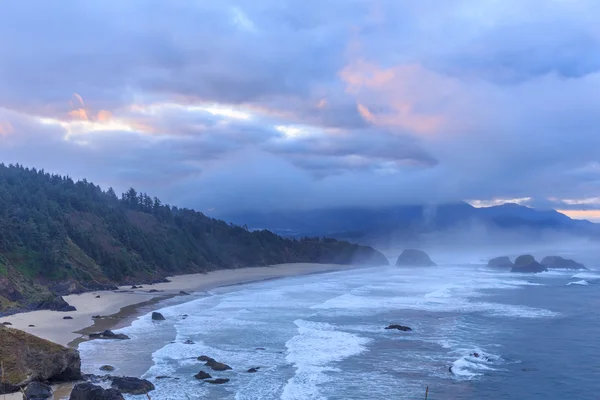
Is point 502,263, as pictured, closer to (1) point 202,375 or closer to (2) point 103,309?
(2) point 103,309

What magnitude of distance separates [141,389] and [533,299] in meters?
39.4

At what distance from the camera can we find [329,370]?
74.4 ft

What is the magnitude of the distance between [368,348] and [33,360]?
1521cm

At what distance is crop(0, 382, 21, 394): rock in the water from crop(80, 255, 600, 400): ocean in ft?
11.5

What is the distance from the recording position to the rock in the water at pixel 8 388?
16688 millimetres

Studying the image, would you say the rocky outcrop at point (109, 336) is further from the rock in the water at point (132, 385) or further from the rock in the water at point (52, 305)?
the rock in the water at point (52, 305)

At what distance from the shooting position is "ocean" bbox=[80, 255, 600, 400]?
2025 centimetres

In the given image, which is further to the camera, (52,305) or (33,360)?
(52,305)

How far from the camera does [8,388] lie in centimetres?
1700

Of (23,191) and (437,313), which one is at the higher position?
(23,191)

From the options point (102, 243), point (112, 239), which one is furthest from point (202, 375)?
point (112, 239)

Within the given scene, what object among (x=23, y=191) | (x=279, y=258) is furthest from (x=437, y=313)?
(x=279, y=258)

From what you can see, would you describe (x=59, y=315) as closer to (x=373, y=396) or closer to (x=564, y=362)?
(x=373, y=396)

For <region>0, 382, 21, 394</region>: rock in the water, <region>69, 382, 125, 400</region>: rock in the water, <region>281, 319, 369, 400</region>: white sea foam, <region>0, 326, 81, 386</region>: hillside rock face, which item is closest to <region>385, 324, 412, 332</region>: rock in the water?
<region>281, 319, 369, 400</region>: white sea foam
